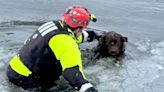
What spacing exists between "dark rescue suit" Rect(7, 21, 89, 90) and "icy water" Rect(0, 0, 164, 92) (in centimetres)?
36

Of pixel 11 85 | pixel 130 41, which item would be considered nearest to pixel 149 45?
pixel 130 41

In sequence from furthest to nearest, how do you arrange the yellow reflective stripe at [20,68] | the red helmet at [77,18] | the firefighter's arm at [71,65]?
the yellow reflective stripe at [20,68], the red helmet at [77,18], the firefighter's arm at [71,65]

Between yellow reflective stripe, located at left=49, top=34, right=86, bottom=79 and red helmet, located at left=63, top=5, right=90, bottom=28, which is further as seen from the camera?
red helmet, located at left=63, top=5, right=90, bottom=28

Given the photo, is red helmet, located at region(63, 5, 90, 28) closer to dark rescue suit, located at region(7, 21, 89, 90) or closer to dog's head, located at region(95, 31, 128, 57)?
dark rescue suit, located at region(7, 21, 89, 90)

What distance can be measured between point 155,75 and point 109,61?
3.79 feet

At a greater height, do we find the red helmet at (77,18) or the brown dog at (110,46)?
the red helmet at (77,18)

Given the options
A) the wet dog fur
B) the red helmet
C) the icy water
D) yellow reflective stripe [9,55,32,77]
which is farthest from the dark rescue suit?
the wet dog fur

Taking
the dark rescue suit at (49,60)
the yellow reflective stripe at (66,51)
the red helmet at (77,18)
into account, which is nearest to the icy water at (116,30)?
the dark rescue suit at (49,60)

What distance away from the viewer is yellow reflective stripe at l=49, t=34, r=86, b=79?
636 centimetres

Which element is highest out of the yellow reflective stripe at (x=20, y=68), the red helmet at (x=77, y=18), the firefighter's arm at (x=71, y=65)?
the red helmet at (x=77, y=18)

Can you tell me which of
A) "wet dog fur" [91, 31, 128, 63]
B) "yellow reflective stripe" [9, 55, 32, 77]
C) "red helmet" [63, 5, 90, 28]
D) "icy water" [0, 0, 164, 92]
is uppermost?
"red helmet" [63, 5, 90, 28]

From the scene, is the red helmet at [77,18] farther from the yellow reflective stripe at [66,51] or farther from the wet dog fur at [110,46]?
the wet dog fur at [110,46]

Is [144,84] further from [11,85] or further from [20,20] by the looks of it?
[20,20]

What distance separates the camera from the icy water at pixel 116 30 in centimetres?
838
